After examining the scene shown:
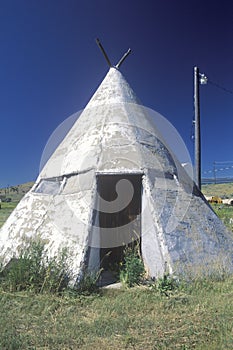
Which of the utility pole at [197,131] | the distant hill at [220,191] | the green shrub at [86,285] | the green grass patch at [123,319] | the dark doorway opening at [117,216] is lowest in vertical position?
the green grass patch at [123,319]

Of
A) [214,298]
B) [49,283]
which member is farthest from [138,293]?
[49,283]

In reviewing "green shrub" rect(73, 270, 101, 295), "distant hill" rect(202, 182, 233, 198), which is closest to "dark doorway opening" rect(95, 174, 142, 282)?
"green shrub" rect(73, 270, 101, 295)

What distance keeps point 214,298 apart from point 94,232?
199 centimetres

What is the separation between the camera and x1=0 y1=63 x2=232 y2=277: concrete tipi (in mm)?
4379

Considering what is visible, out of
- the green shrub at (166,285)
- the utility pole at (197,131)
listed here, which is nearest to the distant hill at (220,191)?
the utility pole at (197,131)

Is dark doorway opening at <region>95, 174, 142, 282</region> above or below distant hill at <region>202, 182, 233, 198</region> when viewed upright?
below

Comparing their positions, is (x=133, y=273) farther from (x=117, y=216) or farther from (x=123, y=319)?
(x=117, y=216)

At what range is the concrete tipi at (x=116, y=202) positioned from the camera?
4.38m

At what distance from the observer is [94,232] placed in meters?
4.48

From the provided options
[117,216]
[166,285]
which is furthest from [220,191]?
[166,285]

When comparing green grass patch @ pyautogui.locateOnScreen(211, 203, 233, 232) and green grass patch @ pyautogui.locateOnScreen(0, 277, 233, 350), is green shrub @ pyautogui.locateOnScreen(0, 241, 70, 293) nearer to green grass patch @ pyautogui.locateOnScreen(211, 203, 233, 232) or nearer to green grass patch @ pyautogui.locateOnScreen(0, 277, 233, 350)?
green grass patch @ pyautogui.locateOnScreen(0, 277, 233, 350)

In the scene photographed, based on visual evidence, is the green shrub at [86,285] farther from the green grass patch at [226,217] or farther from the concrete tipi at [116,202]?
the green grass patch at [226,217]

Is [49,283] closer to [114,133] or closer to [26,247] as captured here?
[26,247]

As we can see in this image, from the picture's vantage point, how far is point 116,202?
6.41 m
